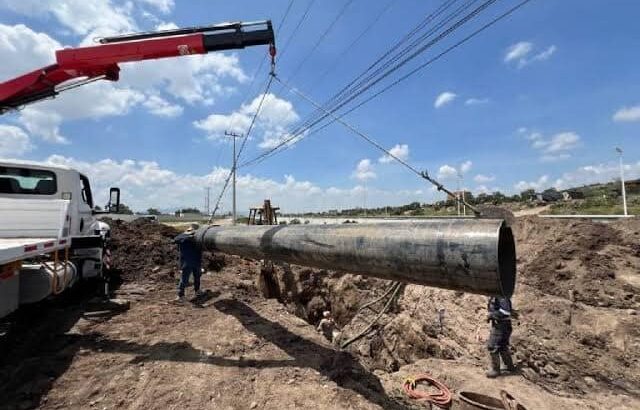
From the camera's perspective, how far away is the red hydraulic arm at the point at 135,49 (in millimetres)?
8273

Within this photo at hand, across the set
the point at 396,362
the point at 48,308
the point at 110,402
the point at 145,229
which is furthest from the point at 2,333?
the point at 145,229

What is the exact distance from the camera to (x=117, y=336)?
20.9 feet

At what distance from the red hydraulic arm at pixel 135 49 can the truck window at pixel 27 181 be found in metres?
2.67

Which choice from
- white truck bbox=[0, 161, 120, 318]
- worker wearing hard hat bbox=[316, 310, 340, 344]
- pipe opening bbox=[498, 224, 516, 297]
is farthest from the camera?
worker wearing hard hat bbox=[316, 310, 340, 344]

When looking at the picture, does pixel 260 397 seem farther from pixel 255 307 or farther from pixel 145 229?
pixel 145 229

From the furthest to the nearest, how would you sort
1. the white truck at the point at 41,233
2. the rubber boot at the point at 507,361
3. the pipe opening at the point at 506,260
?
the rubber boot at the point at 507,361
the white truck at the point at 41,233
the pipe opening at the point at 506,260

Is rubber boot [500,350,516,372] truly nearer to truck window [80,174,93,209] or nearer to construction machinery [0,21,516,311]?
construction machinery [0,21,516,311]

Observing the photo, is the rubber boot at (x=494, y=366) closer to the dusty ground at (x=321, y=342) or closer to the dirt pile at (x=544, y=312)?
the dusty ground at (x=321, y=342)

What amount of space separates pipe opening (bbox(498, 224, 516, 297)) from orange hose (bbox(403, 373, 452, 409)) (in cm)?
266

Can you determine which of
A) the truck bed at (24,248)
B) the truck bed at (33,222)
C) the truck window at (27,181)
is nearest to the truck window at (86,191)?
the truck window at (27,181)

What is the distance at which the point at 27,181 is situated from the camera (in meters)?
7.35

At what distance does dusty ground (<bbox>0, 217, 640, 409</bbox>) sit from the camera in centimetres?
465

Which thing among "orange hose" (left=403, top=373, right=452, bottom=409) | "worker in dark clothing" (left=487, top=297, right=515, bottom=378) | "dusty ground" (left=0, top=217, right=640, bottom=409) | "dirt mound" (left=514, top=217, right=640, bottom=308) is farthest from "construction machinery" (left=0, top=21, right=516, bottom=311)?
"dirt mound" (left=514, top=217, right=640, bottom=308)

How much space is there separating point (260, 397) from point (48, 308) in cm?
592
